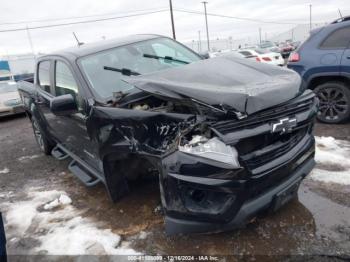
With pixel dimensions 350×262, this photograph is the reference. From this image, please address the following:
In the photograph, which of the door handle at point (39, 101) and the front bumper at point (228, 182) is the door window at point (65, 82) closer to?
the door handle at point (39, 101)

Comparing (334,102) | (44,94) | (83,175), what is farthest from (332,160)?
(44,94)

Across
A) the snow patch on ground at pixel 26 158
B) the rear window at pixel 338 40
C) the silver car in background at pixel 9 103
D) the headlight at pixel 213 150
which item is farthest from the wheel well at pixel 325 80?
the silver car in background at pixel 9 103

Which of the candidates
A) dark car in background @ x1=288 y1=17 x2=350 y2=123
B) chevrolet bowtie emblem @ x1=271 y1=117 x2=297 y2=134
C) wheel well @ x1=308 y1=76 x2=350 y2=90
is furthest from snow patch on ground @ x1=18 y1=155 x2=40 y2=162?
wheel well @ x1=308 y1=76 x2=350 y2=90

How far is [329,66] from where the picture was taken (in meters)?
5.35

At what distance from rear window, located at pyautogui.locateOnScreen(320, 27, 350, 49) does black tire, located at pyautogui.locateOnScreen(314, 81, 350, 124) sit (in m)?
0.60

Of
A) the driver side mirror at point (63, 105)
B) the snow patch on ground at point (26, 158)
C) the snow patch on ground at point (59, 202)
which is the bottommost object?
the snow patch on ground at point (26, 158)

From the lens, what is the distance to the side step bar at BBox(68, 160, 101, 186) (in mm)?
3611

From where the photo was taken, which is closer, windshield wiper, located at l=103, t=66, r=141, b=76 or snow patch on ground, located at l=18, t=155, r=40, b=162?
windshield wiper, located at l=103, t=66, r=141, b=76

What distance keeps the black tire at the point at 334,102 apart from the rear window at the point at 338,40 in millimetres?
602

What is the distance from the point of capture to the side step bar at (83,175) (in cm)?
361

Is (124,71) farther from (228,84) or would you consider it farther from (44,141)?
(44,141)

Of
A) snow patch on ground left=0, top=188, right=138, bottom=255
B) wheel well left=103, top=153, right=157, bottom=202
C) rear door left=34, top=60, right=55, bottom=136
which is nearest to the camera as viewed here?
snow patch on ground left=0, top=188, right=138, bottom=255

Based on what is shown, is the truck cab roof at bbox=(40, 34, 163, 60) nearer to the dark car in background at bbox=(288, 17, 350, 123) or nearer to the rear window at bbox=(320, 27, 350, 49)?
the dark car in background at bbox=(288, 17, 350, 123)

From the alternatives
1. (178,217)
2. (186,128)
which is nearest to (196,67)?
(186,128)
